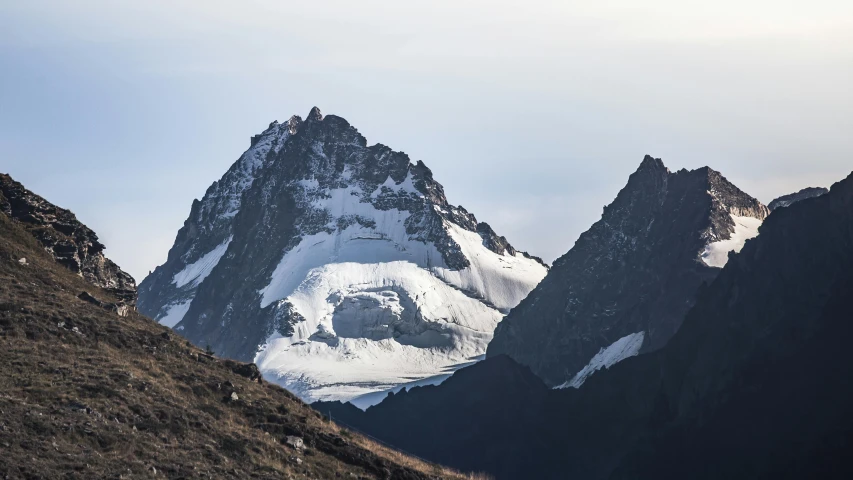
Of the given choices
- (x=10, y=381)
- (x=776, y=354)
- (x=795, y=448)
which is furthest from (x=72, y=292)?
(x=776, y=354)

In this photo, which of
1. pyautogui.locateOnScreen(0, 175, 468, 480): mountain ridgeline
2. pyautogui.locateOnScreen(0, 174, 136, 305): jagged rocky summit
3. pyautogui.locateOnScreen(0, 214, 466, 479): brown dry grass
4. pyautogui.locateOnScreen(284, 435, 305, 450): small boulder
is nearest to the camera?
pyautogui.locateOnScreen(0, 214, 466, 479): brown dry grass

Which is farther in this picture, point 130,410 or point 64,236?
point 64,236

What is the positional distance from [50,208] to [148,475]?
5117 cm

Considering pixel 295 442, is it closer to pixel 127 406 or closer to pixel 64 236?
pixel 127 406

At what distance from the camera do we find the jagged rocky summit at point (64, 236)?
116188 mm

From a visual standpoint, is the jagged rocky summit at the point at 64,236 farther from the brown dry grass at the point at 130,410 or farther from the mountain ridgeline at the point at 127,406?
the brown dry grass at the point at 130,410

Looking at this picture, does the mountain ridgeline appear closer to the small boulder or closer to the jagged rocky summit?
the small boulder

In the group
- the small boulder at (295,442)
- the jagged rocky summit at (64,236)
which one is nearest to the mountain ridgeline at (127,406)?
the small boulder at (295,442)

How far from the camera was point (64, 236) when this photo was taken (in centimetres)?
11825

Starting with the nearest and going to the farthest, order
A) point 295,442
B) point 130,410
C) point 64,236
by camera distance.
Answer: point 130,410 < point 295,442 < point 64,236

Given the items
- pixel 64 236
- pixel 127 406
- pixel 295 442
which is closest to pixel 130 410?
pixel 127 406

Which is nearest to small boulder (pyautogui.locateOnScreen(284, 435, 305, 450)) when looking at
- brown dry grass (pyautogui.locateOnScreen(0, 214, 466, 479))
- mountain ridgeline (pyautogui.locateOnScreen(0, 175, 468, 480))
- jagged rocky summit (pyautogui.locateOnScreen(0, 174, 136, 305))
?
mountain ridgeline (pyautogui.locateOnScreen(0, 175, 468, 480))

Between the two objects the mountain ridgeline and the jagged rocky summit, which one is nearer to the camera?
the mountain ridgeline

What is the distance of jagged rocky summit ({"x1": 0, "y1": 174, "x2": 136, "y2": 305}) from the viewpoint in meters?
116
